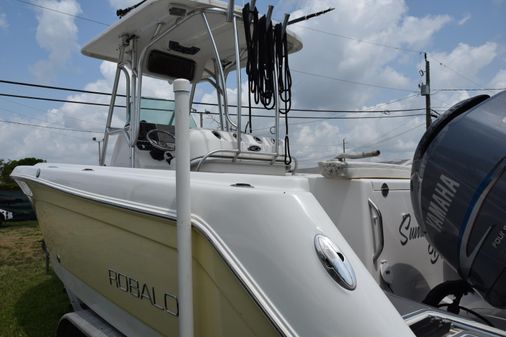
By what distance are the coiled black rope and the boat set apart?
2cm

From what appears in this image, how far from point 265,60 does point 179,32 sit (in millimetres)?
1224

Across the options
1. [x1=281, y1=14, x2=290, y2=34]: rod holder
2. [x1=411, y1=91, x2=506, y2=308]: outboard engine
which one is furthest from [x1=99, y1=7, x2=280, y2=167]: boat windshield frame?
[x1=411, y1=91, x2=506, y2=308]: outboard engine

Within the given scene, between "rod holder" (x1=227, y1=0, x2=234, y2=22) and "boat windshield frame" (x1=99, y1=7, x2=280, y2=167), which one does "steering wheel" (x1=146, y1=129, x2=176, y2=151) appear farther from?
"rod holder" (x1=227, y1=0, x2=234, y2=22)

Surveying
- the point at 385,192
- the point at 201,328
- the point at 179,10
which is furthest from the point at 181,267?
the point at 179,10

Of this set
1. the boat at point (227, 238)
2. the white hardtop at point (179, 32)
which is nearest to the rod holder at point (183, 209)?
the boat at point (227, 238)

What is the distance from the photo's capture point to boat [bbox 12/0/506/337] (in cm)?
115

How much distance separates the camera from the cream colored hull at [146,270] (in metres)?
1.30

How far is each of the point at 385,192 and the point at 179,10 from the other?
7.03 ft

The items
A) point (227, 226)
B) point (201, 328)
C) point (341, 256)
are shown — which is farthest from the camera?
point (201, 328)

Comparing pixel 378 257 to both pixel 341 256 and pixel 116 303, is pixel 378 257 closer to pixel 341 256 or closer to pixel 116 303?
pixel 341 256

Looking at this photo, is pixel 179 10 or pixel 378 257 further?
pixel 179 10

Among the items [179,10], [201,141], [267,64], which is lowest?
[201,141]

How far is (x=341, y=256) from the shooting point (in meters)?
1.17

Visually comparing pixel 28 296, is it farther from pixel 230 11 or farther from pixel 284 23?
pixel 284 23
